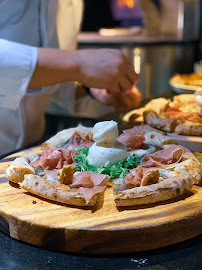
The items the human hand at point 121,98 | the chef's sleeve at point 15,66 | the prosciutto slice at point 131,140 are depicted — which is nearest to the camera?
the prosciutto slice at point 131,140

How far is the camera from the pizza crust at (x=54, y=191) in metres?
0.91

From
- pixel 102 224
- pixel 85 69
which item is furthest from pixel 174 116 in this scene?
pixel 102 224

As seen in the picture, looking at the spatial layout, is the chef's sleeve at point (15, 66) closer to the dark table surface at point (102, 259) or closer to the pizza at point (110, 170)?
the pizza at point (110, 170)

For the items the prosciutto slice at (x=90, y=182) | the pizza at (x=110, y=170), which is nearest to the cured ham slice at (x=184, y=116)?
the pizza at (x=110, y=170)

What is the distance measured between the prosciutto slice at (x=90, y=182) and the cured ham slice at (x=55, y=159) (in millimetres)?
121

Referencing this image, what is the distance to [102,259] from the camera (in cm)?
80

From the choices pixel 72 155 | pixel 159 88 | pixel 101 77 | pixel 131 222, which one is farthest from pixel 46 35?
pixel 159 88

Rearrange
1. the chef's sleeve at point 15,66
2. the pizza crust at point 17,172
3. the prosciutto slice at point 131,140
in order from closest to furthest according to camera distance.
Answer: the pizza crust at point 17,172, the prosciutto slice at point 131,140, the chef's sleeve at point 15,66

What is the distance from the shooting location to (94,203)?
36.1 inches

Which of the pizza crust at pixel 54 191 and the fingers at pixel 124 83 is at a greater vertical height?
the fingers at pixel 124 83

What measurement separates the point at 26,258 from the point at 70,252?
9cm

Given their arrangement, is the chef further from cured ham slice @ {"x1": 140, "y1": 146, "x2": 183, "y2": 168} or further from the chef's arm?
cured ham slice @ {"x1": 140, "y1": 146, "x2": 183, "y2": 168}

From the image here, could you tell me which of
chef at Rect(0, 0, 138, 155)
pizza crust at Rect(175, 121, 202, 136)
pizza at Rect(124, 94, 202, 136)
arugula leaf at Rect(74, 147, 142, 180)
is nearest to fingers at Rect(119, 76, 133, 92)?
chef at Rect(0, 0, 138, 155)

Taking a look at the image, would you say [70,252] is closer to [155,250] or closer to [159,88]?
[155,250]
